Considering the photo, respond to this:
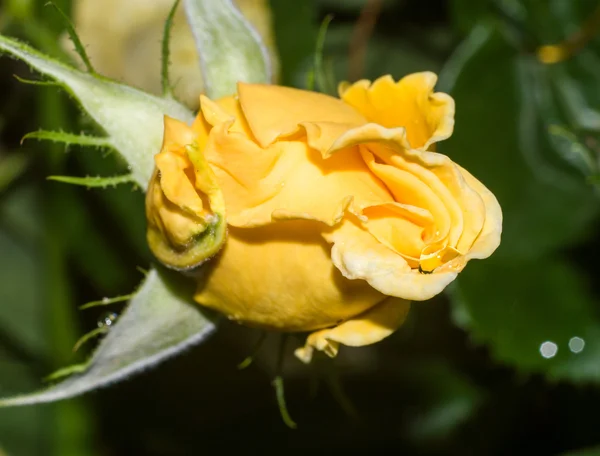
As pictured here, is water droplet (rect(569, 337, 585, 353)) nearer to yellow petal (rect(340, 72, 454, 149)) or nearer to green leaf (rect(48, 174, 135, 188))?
yellow petal (rect(340, 72, 454, 149))

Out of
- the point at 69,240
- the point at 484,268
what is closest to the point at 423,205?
the point at 484,268

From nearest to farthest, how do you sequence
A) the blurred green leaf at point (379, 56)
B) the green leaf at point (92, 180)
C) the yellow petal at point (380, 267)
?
the yellow petal at point (380, 267) → the green leaf at point (92, 180) → the blurred green leaf at point (379, 56)

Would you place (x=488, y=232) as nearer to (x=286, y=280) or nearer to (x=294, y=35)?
(x=286, y=280)

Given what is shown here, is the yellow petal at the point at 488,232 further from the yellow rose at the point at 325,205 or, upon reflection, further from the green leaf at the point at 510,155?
the green leaf at the point at 510,155

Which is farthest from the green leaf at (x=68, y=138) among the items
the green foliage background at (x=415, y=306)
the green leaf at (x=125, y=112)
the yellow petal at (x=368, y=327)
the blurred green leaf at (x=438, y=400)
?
the blurred green leaf at (x=438, y=400)

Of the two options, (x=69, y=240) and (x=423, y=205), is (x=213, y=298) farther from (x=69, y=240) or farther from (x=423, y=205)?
(x=69, y=240)

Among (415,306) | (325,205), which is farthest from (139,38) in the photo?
(325,205)
